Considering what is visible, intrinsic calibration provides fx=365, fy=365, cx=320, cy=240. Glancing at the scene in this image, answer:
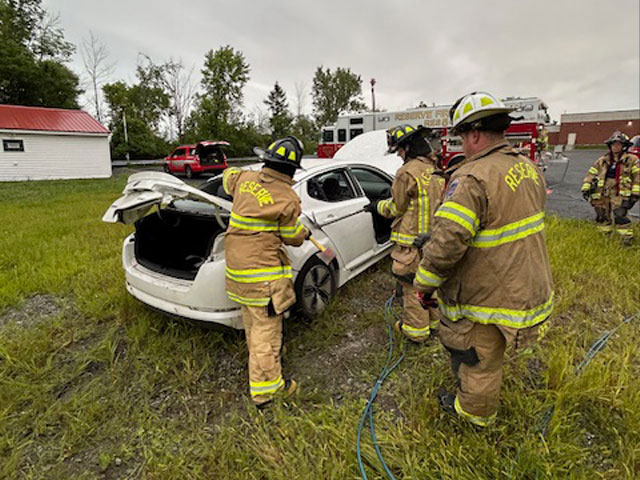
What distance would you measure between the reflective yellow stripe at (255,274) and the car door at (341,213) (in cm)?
83

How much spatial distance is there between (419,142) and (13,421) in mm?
3244

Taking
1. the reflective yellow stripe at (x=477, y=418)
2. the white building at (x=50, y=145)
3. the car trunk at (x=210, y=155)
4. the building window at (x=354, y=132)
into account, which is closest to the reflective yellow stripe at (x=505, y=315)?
the reflective yellow stripe at (x=477, y=418)

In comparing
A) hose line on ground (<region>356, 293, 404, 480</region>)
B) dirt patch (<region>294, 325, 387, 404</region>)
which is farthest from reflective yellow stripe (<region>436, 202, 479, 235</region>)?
dirt patch (<region>294, 325, 387, 404</region>)

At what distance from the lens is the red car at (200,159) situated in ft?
55.5

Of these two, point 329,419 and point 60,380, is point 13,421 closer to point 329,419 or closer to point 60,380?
point 60,380

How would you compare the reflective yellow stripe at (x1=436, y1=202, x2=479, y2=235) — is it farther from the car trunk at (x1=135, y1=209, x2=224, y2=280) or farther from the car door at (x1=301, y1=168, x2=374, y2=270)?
the car trunk at (x1=135, y1=209, x2=224, y2=280)

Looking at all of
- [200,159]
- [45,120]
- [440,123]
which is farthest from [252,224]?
[45,120]

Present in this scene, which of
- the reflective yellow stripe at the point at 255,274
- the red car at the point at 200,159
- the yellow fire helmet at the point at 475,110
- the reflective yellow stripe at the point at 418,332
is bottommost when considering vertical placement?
the reflective yellow stripe at the point at 418,332

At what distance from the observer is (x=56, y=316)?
11.1 ft

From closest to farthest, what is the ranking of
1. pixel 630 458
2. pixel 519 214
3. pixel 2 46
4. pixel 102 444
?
pixel 519 214 → pixel 630 458 → pixel 102 444 → pixel 2 46

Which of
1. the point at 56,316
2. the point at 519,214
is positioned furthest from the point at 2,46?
the point at 519,214

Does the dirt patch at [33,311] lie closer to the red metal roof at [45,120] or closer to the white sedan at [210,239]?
the white sedan at [210,239]

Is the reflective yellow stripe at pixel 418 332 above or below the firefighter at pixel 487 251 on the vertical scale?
below

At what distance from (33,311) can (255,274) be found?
275 centimetres
